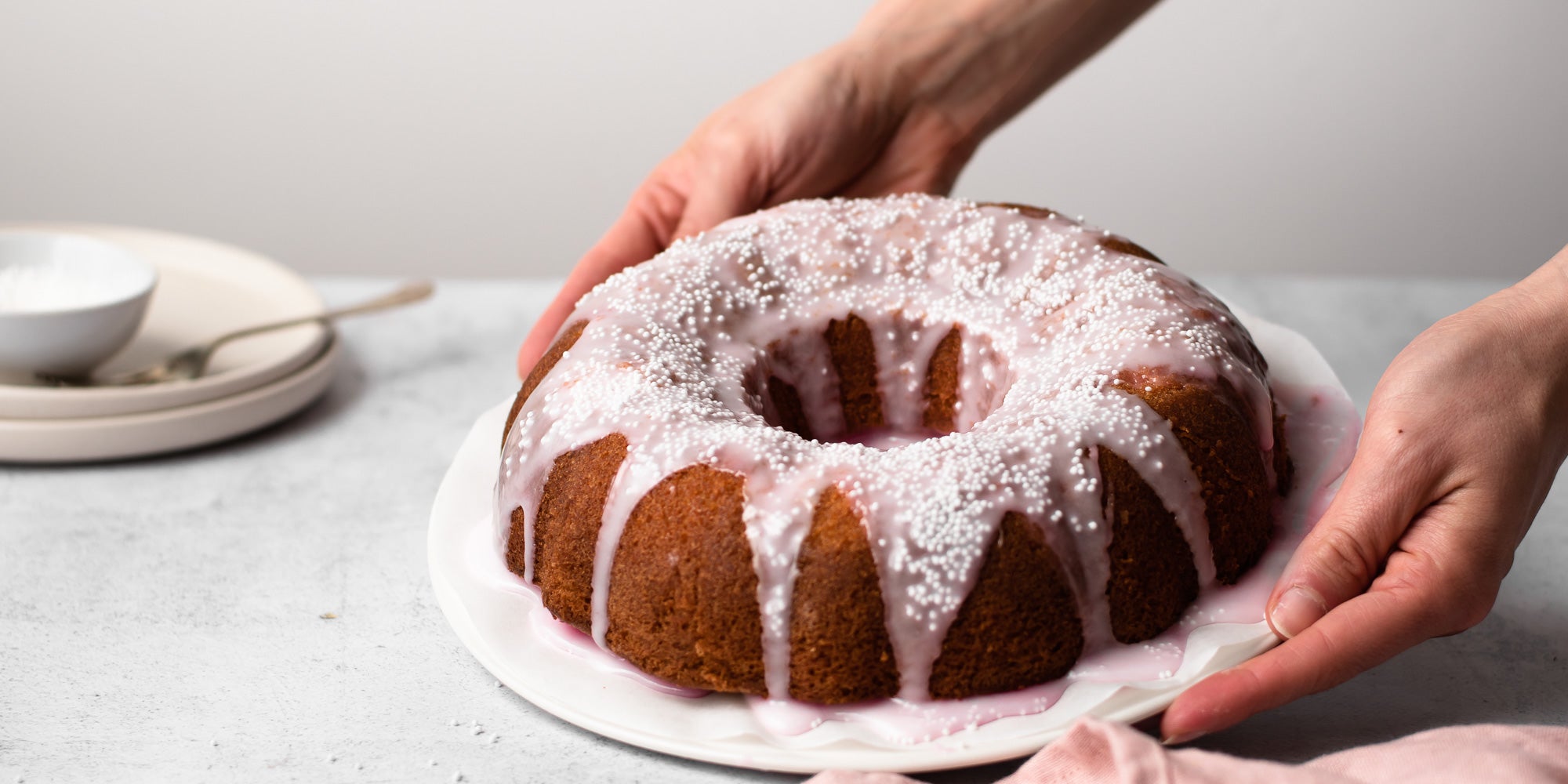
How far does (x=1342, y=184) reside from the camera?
4.30m

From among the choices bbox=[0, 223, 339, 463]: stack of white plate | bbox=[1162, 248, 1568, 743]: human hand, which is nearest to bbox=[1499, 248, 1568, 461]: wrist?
bbox=[1162, 248, 1568, 743]: human hand

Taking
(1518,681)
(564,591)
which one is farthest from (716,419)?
(1518,681)

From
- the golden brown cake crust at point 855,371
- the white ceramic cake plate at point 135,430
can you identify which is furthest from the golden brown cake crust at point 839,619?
the white ceramic cake plate at point 135,430

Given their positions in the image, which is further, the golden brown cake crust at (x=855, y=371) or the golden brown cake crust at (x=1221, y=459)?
the golden brown cake crust at (x=855, y=371)

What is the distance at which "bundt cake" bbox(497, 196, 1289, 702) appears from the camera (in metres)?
1.40

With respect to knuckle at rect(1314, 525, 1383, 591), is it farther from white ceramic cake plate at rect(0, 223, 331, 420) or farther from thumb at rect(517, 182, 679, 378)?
white ceramic cake plate at rect(0, 223, 331, 420)

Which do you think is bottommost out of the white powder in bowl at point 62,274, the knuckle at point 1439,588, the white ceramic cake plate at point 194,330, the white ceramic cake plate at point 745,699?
the white ceramic cake plate at point 194,330

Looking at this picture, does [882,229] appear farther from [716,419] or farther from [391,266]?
[391,266]

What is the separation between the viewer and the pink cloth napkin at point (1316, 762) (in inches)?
47.5

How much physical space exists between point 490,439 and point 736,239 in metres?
0.47

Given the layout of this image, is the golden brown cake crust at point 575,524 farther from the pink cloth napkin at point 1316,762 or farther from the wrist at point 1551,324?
the wrist at point 1551,324

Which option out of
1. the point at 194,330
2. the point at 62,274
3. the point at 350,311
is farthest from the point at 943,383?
the point at 62,274

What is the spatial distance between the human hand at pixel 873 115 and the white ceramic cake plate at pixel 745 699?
65cm

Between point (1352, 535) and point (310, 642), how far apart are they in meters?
1.25
